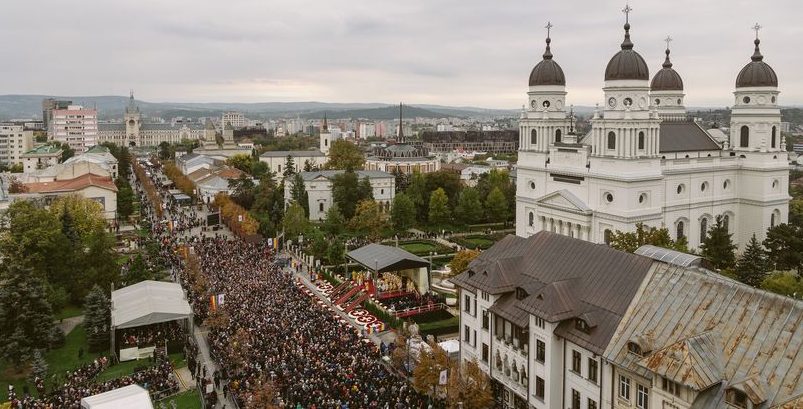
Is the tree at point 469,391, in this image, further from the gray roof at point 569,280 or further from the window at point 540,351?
the gray roof at point 569,280

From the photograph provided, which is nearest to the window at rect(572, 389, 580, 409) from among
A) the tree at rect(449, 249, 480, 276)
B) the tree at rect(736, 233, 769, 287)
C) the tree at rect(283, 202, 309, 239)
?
the tree at rect(449, 249, 480, 276)

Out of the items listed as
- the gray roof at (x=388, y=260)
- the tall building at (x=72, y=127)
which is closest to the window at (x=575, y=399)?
the gray roof at (x=388, y=260)

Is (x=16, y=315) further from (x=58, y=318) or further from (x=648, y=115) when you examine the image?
(x=648, y=115)

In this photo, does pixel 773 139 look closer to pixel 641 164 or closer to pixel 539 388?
pixel 641 164

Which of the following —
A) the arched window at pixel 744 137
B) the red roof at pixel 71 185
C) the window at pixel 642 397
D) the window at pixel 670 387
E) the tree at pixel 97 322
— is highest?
the arched window at pixel 744 137

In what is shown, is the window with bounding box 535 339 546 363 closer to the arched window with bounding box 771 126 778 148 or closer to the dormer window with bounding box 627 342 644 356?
the dormer window with bounding box 627 342 644 356

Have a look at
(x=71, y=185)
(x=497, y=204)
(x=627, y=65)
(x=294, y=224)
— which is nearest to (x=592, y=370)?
(x=627, y=65)
